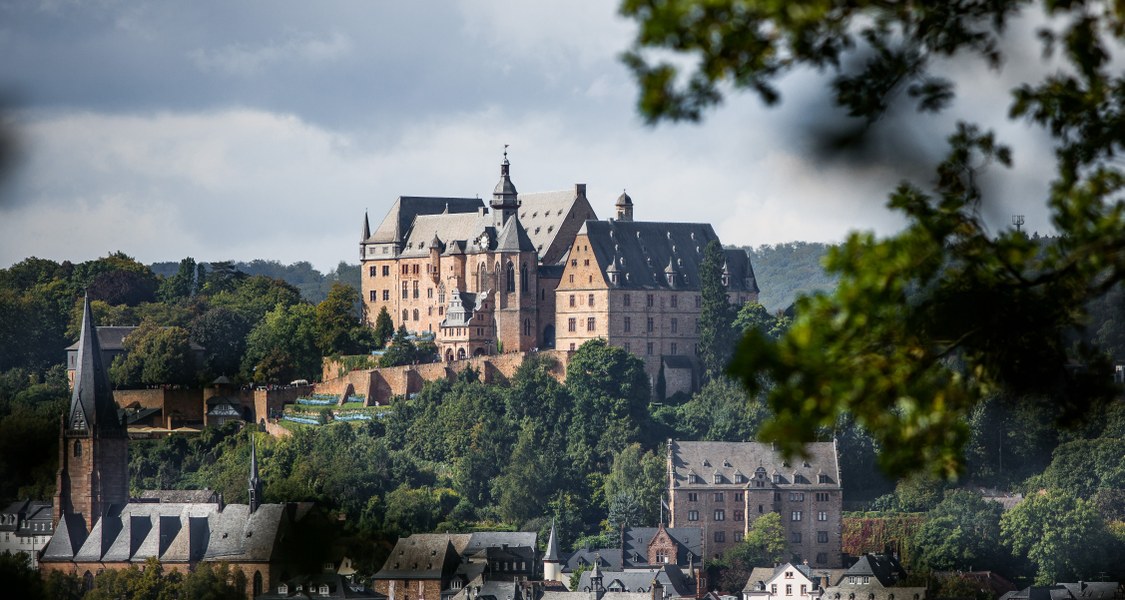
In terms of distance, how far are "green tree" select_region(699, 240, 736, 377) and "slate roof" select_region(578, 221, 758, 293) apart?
82.3 inches

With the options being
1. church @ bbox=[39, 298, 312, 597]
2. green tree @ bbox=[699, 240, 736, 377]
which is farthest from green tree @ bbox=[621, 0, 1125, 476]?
green tree @ bbox=[699, 240, 736, 377]

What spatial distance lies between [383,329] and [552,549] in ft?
51.5

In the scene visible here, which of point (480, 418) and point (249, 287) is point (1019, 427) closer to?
point (480, 418)

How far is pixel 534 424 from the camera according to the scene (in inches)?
3157

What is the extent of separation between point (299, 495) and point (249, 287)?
118 feet

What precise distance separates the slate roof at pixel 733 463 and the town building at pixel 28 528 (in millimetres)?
20388

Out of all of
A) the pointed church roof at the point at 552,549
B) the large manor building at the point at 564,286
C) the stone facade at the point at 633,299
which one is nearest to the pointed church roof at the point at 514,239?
the large manor building at the point at 564,286

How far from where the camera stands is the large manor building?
8350 cm

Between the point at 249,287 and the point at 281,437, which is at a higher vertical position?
the point at 249,287

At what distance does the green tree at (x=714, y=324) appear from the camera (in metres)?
81.3

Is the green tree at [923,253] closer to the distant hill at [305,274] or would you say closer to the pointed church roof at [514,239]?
the pointed church roof at [514,239]

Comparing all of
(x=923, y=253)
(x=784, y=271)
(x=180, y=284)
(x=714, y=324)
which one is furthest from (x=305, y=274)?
(x=923, y=253)

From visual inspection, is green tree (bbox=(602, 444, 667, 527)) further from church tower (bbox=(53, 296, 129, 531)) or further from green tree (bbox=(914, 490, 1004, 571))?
church tower (bbox=(53, 296, 129, 531))

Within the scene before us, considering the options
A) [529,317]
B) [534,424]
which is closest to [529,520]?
[534,424]
